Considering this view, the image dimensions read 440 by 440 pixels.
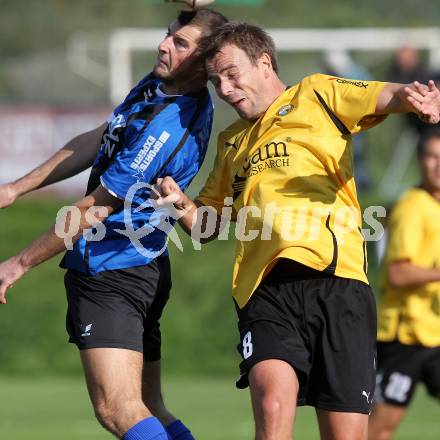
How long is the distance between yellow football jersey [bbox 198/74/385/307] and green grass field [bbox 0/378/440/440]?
3543mm

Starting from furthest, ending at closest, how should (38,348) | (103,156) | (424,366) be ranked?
(38,348), (424,366), (103,156)

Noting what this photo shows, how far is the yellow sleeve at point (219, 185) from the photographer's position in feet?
18.3

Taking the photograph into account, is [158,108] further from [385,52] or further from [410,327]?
[385,52]

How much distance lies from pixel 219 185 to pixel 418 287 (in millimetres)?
1965

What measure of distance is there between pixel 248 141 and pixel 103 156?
80 cm

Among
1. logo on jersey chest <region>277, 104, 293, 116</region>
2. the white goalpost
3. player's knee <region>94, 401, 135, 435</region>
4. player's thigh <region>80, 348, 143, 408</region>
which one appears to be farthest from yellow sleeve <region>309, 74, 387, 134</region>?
the white goalpost

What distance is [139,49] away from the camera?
1789 cm

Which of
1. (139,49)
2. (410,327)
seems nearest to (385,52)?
(139,49)

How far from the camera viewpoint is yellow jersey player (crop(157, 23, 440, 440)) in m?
5.08

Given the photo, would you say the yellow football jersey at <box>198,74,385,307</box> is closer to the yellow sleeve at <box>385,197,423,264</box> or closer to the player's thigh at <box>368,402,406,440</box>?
the yellow sleeve at <box>385,197,423,264</box>

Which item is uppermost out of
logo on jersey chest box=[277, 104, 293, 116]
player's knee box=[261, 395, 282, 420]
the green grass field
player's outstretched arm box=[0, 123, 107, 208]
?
logo on jersey chest box=[277, 104, 293, 116]

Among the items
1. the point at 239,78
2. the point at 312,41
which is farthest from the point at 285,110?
the point at 312,41

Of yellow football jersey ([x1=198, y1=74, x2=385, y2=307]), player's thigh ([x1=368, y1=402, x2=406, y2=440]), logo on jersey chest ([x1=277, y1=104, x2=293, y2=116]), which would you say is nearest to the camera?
yellow football jersey ([x1=198, y1=74, x2=385, y2=307])

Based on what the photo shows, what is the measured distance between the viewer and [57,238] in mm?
5469
